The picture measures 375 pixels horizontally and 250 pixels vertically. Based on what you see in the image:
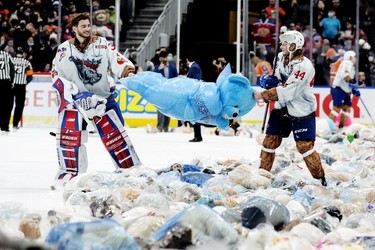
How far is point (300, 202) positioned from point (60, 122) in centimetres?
233

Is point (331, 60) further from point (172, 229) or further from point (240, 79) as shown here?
point (172, 229)

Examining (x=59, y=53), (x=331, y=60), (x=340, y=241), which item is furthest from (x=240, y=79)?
(x=331, y=60)

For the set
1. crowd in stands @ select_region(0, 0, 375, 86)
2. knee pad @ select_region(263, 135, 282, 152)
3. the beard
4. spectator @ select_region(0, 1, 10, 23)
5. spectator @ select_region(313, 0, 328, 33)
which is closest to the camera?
the beard

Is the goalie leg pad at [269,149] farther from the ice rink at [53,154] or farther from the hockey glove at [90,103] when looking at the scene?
the ice rink at [53,154]

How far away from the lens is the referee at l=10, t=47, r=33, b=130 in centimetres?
1620

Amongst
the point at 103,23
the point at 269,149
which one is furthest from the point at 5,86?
the point at 269,149

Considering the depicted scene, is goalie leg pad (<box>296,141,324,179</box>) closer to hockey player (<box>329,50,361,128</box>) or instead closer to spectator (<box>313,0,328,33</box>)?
hockey player (<box>329,50,361,128</box>)

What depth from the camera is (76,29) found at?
751 centimetres

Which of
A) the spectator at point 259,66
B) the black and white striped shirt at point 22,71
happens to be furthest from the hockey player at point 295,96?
the spectator at point 259,66

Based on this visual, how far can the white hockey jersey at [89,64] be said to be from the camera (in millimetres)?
7488

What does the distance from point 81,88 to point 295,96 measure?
5.72 feet

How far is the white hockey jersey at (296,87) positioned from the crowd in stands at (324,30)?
1032 cm

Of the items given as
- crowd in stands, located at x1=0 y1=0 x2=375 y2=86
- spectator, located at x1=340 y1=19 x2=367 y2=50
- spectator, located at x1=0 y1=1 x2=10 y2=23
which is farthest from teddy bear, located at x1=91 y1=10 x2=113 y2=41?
spectator, located at x1=340 y1=19 x2=367 y2=50

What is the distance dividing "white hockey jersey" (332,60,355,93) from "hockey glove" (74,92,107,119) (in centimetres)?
939
